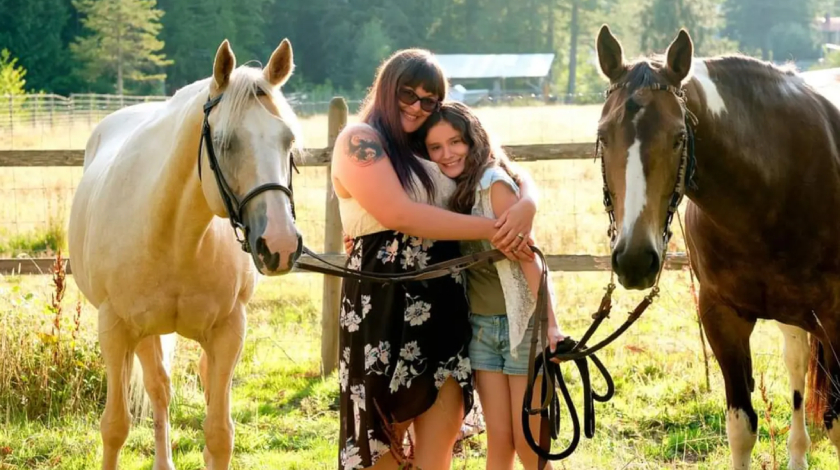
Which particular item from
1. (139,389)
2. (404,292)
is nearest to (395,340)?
(404,292)

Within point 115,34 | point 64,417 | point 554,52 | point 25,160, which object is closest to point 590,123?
point 25,160

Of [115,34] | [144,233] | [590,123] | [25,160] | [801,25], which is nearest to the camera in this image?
[144,233]

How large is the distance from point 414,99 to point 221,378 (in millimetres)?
1472

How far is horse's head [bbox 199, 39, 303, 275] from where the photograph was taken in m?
2.62

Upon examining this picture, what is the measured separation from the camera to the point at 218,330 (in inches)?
138

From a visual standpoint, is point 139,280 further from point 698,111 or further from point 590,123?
point 590,123

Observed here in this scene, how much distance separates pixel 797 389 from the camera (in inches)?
165

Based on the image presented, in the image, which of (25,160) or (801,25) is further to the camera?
(801,25)

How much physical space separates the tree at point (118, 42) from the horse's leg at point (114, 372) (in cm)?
4632

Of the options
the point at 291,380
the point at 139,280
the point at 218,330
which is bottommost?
the point at 291,380

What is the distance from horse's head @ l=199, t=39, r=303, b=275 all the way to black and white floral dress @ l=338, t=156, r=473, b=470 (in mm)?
304

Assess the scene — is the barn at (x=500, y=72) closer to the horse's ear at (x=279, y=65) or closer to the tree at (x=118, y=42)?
the tree at (x=118, y=42)

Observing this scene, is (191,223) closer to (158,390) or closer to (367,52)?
(158,390)

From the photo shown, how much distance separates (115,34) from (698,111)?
4878cm
